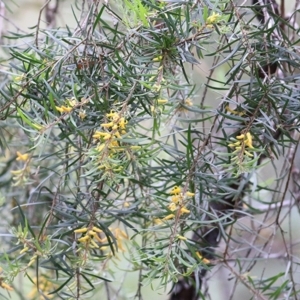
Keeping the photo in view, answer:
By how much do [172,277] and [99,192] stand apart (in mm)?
100

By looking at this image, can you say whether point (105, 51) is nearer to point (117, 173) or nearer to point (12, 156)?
point (117, 173)

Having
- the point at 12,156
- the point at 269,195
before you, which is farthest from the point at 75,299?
the point at 269,195

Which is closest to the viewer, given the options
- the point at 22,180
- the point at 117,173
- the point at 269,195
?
the point at 117,173

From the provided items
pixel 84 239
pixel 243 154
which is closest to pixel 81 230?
pixel 84 239

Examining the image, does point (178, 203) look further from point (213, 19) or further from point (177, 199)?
point (213, 19)

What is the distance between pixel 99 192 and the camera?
47cm

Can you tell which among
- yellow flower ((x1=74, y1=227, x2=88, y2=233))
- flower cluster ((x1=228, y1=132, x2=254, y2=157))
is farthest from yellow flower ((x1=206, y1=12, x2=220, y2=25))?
yellow flower ((x1=74, y1=227, x2=88, y2=233))

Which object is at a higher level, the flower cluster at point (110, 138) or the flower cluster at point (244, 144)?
the flower cluster at point (244, 144)

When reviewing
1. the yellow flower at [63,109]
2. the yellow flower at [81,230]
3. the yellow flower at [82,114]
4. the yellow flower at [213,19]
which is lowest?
the yellow flower at [81,230]

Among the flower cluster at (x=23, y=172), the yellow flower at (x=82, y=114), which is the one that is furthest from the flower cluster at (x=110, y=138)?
the flower cluster at (x=23, y=172)

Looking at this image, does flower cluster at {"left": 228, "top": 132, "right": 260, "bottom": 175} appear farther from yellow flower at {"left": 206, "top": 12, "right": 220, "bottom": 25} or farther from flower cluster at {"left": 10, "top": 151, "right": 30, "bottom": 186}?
flower cluster at {"left": 10, "top": 151, "right": 30, "bottom": 186}

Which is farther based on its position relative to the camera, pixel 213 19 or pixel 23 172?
pixel 23 172

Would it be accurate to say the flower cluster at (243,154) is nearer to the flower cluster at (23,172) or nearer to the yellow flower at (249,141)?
the yellow flower at (249,141)

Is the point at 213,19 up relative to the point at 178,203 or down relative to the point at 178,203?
up
